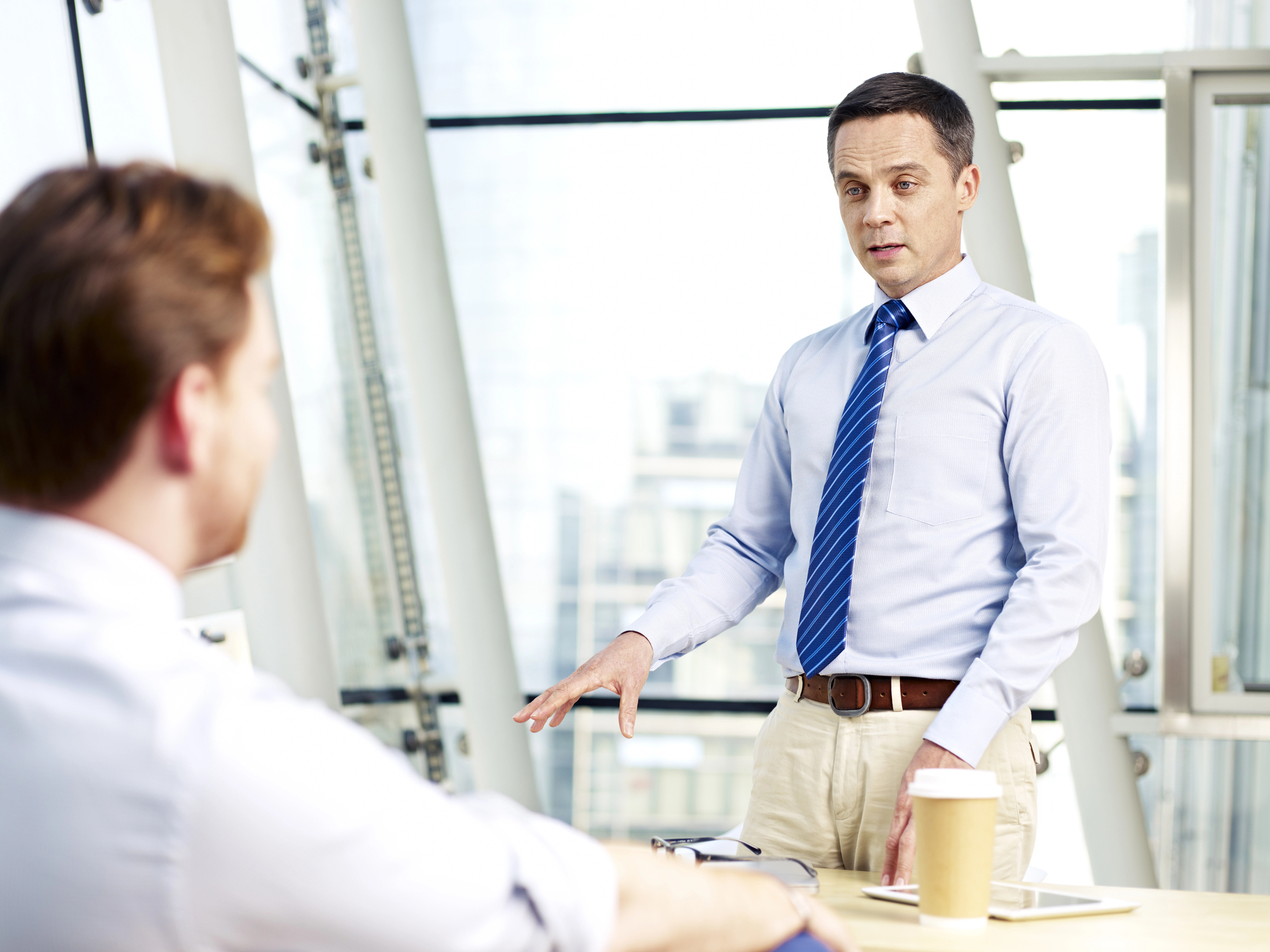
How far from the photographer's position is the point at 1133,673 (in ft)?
9.99

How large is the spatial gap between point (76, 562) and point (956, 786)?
2.24ft

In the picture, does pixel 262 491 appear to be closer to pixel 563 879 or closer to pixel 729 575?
pixel 729 575

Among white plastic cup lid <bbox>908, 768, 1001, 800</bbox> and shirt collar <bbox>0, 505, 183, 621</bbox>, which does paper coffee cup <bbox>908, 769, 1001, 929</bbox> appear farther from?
shirt collar <bbox>0, 505, 183, 621</bbox>

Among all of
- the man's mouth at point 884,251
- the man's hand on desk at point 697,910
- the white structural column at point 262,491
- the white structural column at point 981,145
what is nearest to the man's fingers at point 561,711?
the man's hand on desk at point 697,910

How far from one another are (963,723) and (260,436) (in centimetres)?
102

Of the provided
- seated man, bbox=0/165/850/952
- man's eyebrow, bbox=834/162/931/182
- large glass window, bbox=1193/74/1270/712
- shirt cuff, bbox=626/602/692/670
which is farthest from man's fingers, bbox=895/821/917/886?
large glass window, bbox=1193/74/1270/712

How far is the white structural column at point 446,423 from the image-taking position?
3.25 metres

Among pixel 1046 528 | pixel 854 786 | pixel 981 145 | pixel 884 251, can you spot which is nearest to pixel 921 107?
pixel 884 251

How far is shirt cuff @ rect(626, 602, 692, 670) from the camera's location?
1.64 meters

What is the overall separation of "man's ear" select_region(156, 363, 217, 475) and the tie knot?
1276 mm

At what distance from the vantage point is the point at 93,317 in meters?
0.58

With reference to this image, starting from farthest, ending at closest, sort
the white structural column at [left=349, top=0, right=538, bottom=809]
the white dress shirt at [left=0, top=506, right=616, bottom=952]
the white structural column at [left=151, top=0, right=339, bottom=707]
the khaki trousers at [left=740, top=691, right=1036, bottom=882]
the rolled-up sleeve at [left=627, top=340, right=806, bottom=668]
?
1. the white structural column at [left=349, top=0, right=538, bottom=809]
2. the white structural column at [left=151, top=0, right=339, bottom=707]
3. the rolled-up sleeve at [left=627, top=340, right=806, bottom=668]
4. the khaki trousers at [left=740, top=691, right=1036, bottom=882]
5. the white dress shirt at [left=0, top=506, right=616, bottom=952]

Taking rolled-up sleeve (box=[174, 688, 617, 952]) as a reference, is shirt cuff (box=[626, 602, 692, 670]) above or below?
below

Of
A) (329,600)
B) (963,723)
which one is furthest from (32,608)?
(329,600)
